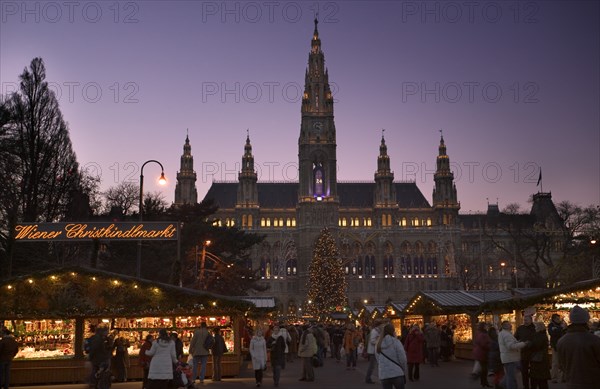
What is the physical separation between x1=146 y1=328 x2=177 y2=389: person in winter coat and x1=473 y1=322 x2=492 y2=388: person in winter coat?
338 inches

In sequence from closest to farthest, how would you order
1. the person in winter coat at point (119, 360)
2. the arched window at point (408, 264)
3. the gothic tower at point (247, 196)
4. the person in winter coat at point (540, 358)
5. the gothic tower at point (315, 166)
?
the person in winter coat at point (540, 358) < the person in winter coat at point (119, 360) < the gothic tower at point (315, 166) < the arched window at point (408, 264) < the gothic tower at point (247, 196)

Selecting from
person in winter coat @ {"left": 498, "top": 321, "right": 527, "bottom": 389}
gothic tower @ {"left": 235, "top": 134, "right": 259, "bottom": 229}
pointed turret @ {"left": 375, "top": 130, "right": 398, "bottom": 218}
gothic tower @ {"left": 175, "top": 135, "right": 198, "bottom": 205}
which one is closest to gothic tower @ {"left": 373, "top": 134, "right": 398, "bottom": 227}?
pointed turret @ {"left": 375, "top": 130, "right": 398, "bottom": 218}

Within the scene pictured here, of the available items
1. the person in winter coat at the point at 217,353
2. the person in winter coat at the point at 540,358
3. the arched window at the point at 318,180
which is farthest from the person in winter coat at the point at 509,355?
the arched window at the point at 318,180

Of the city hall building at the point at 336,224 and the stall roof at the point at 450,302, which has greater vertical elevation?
the city hall building at the point at 336,224

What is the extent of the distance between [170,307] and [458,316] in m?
14.4

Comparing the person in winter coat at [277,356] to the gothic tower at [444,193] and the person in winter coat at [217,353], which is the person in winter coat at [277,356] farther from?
the gothic tower at [444,193]

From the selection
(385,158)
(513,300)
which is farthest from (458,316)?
(385,158)

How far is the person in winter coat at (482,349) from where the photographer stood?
1772 cm

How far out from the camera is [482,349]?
17.9 m

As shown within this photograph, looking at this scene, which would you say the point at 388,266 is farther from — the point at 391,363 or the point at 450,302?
the point at 391,363

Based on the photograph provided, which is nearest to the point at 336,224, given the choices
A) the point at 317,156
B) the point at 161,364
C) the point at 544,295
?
the point at 317,156

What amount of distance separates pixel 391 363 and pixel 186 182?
105 metres

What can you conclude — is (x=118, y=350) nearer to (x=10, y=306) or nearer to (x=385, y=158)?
(x=10, y=306)

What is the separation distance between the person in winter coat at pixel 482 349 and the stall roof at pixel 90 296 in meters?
8.23
